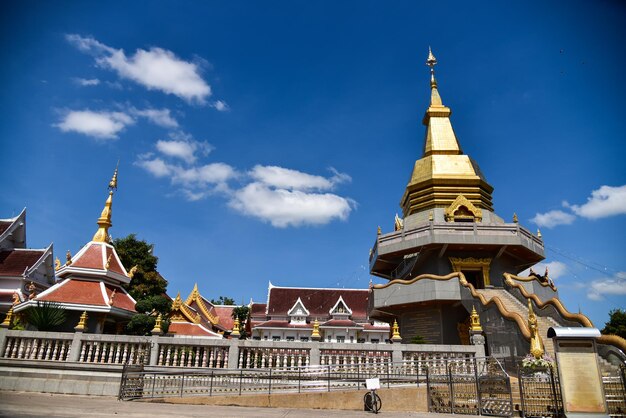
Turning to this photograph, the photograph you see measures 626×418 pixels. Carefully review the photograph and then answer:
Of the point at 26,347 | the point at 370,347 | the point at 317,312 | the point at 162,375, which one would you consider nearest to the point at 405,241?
the point at 370,347

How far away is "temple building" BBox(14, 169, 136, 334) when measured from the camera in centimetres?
1998

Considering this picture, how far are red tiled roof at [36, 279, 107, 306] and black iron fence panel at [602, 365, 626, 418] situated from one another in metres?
20.0

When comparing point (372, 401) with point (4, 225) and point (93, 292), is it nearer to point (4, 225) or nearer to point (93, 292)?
point (93, 292)

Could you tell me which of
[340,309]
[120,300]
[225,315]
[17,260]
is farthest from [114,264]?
[340,309]

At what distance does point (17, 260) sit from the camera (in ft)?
94.8

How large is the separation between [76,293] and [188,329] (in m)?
6.69

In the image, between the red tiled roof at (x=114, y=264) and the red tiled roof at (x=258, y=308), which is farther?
the red tiled roof at (x=258, y=308)

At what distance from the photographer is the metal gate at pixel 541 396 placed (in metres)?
8.77

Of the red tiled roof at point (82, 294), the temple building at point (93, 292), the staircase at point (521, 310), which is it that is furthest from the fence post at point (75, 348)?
the staircase at point (521, 310)

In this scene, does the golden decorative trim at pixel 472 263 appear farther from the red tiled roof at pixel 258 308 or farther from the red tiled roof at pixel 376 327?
the red tiled roof at pixel 258 308

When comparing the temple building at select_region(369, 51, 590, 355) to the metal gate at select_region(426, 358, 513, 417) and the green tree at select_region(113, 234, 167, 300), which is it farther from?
the green tree at select_region(113, 234, 167, 300)

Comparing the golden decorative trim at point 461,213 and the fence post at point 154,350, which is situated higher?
the golden decorative trim at point 461,213

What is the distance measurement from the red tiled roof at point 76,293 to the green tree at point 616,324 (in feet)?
136

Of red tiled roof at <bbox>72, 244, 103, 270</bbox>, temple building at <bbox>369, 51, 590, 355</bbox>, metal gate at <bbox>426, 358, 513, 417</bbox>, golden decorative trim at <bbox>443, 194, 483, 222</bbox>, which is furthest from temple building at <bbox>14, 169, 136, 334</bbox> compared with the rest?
golden decorative trim at <bbox>443, 194, 483, 222</bbox>
